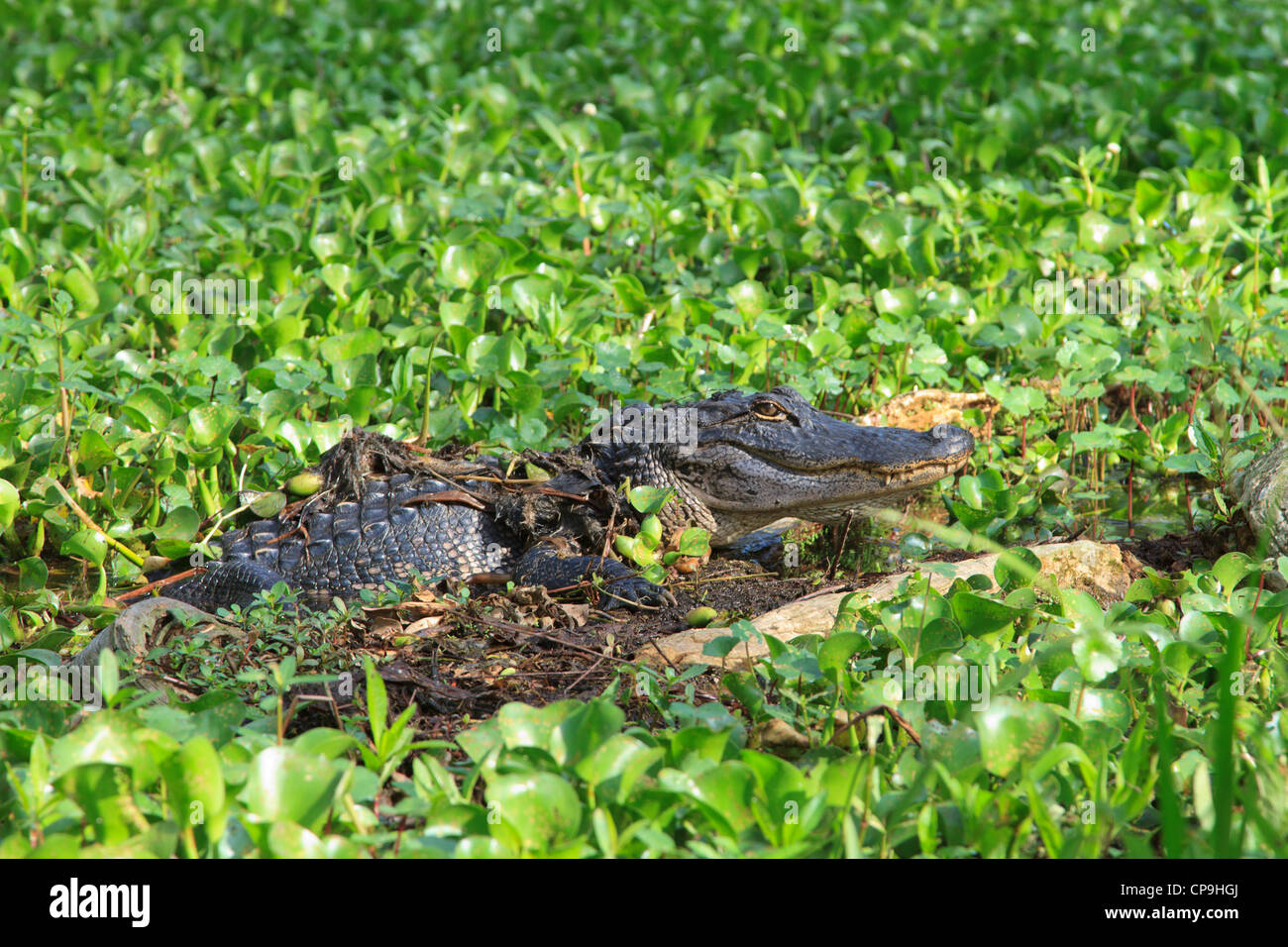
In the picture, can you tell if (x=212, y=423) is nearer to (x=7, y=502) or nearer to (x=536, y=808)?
(x=7, y=502)

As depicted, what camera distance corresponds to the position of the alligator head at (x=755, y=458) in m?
4.14

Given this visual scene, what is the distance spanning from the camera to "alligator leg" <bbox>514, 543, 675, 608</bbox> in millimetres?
3809

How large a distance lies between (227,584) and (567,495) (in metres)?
1.16

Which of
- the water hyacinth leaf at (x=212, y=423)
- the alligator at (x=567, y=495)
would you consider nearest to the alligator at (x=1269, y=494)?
the alligator at (x=567, y=495)

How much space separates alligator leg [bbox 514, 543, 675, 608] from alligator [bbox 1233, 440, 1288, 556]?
1.75 m

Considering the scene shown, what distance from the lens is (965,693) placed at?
8.57 feet

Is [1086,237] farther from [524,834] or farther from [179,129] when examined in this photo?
[179,129]

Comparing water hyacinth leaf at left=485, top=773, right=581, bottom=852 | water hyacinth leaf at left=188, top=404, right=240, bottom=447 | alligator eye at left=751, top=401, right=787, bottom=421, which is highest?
water hyacinth leaf at left=188, top=404, right=240, bottom=447

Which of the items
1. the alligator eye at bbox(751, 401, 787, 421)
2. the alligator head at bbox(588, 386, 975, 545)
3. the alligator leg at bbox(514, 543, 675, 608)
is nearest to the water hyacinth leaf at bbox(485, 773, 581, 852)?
the alligator leg at bbox(514, 543, 675, 608)

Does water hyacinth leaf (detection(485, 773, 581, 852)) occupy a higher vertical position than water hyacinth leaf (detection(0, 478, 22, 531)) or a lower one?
lower

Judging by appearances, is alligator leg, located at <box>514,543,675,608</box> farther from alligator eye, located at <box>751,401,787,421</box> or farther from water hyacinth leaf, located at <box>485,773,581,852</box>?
water hyacinth leaf, located at <box>485,773,581,852</box>

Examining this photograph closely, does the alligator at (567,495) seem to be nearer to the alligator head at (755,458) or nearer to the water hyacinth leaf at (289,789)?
the alligator head at (755,458)
